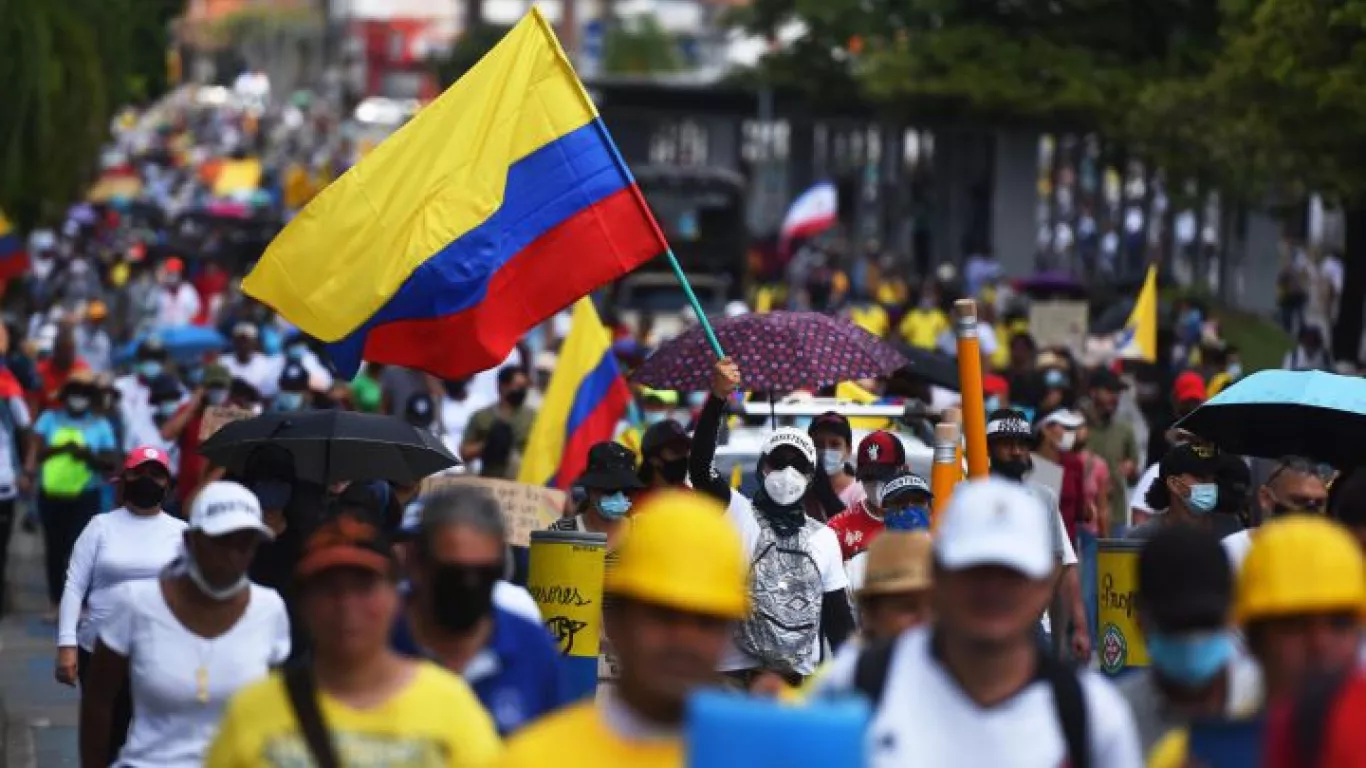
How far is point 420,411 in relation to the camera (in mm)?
18438

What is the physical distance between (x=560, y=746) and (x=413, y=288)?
22.1ft

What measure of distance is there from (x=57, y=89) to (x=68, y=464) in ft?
56.8

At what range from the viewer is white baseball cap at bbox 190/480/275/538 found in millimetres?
7461

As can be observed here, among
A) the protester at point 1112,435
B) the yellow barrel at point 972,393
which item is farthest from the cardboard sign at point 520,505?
the yellow barrel at point 972,393

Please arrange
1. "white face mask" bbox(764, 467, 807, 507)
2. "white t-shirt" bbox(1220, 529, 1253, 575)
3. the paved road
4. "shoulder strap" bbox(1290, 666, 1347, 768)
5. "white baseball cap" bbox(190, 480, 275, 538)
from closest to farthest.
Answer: "shoulder strap" bbox(1290, 666, 1347, 768) < "white baseball cap" bbox(190, 480, 275, 538) < "white t-shirt" bbox(1220, 529, 1253, 575) < "white face mask" bbox(764, 467, 807, 507) < the paved road

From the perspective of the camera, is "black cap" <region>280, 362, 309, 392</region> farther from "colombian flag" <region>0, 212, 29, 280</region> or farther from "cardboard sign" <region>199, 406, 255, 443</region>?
"colombian flag" <region>0, 212, 29, 280</region>

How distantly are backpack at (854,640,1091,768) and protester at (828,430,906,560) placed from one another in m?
5.80

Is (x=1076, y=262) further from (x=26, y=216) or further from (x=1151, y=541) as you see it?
(x=1151, y=541)

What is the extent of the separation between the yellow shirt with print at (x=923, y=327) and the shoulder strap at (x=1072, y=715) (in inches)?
873

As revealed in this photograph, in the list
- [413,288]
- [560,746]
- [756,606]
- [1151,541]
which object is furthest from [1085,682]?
[413,288]

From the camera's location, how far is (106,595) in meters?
10.1

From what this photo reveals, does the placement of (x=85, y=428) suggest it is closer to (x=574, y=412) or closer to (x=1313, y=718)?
(x=574, y=412)

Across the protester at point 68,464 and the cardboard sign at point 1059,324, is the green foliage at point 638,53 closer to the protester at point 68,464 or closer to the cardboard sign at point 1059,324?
the cardboard sign at point 1059,324

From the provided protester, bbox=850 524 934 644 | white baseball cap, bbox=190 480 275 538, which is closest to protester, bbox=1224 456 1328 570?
protester, bbox=850 524 934 644
